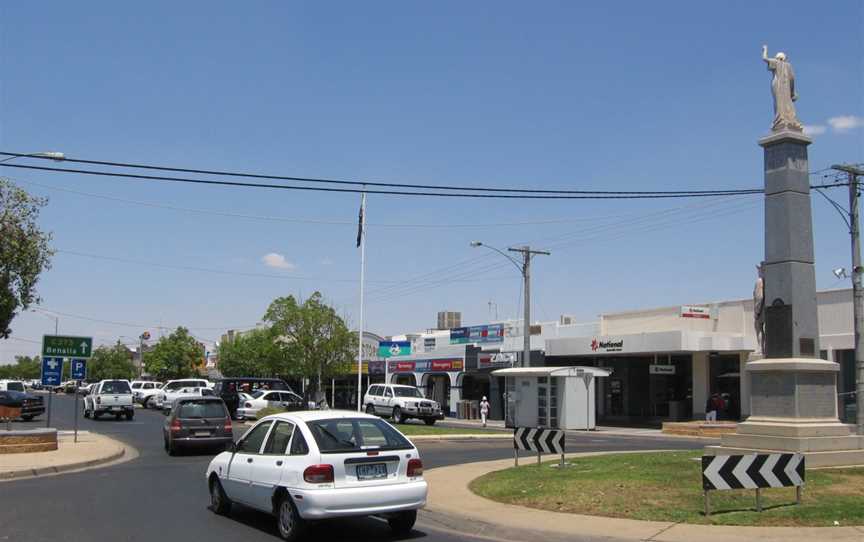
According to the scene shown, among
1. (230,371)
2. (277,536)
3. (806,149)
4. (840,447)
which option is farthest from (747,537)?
(230,371)

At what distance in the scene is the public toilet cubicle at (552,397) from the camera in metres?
36.0

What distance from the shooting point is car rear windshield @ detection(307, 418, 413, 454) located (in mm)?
9961

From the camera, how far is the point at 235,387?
39.6 m

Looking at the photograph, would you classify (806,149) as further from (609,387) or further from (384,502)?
(609,387)

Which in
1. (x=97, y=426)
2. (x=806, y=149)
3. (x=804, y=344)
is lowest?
(x=97, y=426)

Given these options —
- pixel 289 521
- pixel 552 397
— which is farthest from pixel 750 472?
pixel 552 397

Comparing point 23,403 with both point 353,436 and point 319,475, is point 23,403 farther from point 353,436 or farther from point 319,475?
point 319,475

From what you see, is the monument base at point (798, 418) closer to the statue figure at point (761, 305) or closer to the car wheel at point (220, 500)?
the statue figure at point (761, 305)

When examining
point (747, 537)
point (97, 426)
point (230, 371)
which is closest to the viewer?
point (747, 537)

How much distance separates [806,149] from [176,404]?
16775mm

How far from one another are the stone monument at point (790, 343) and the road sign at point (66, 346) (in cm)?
1796

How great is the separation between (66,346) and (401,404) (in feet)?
57.4

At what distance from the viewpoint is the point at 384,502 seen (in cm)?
987

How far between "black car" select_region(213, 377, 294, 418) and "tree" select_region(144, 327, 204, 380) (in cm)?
4921
